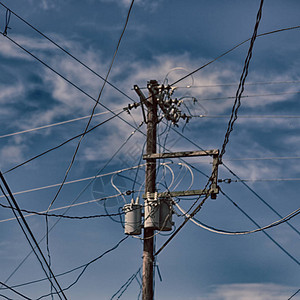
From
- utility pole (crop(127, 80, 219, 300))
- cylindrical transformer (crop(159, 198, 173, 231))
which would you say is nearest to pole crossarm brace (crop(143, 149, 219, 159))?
utility pole (crop(127, 80, 219, 300))

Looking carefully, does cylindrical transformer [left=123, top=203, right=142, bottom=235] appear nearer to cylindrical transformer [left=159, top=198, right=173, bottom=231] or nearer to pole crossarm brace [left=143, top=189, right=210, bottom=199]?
pole crossarm brace [left=143, top=189, right=210, bottom=199]

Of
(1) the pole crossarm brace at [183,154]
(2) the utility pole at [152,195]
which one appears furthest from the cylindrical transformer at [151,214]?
(1) the pole crossarm brace at [183,154]

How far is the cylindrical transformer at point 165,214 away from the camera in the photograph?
49.2ft

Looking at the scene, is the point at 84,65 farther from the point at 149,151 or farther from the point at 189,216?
the point at 189,216

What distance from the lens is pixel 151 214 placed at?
15039 mm

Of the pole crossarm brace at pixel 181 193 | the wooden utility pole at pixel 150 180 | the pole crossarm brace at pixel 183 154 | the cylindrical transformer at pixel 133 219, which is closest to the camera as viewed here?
the pole crossarm brace at pixel 181 193

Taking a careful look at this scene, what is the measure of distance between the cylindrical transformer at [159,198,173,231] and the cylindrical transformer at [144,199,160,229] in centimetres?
11

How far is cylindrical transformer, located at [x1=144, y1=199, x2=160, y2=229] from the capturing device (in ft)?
49.1

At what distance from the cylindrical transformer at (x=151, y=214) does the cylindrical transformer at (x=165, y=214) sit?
11 cm

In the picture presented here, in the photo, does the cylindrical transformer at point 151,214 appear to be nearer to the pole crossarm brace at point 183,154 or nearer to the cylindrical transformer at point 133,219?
the cylindrical transformer at point 133,219

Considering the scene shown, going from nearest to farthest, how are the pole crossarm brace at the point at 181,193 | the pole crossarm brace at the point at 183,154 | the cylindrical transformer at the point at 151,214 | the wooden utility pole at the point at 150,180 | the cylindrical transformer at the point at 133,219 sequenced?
1. the pole crossarm brace at the point at 181,193
2. the pole crossarm brace at the point at 183,154
3. the wooden utility pole at the point at 150,180
4. the cylindrical transformer at the point at 151,214
5. the cylindrical transformer at the point at 133,219

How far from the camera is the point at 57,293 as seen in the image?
1373cm

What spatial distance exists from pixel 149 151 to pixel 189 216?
2209mm

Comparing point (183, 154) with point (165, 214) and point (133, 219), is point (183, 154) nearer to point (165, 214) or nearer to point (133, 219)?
point (165, 214)
